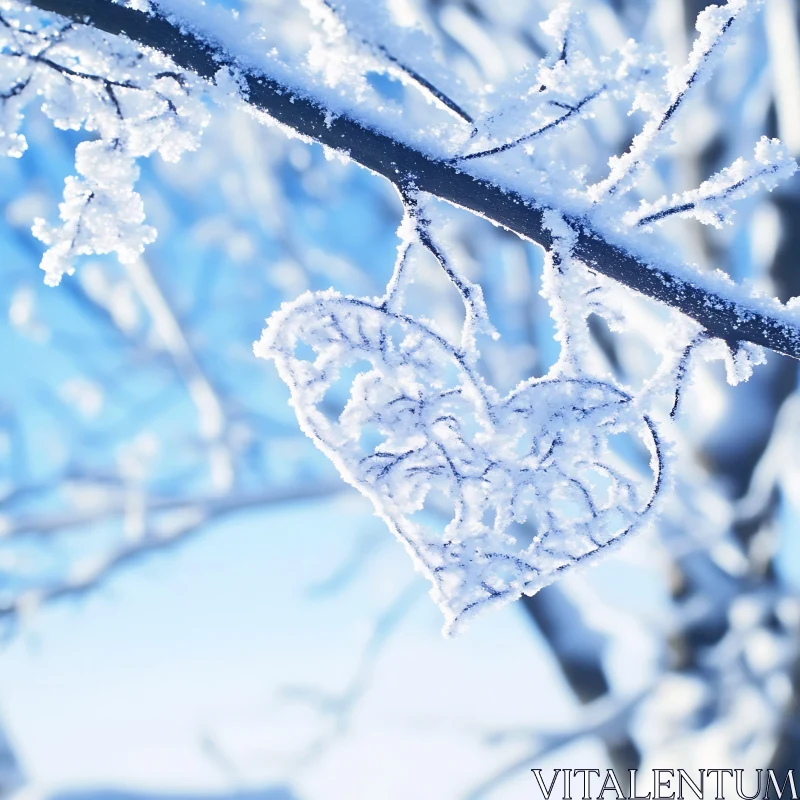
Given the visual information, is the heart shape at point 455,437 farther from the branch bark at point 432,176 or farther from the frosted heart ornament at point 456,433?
the branch bark at point 432,176

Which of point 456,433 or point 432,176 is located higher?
point 432,176

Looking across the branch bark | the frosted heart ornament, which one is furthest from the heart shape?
the branch bark

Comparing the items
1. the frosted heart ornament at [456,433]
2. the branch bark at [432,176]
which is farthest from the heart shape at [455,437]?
the branch bark at [432,176]

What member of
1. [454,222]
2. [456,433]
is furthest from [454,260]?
[456,433]

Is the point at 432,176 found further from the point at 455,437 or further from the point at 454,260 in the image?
the point at 455,437

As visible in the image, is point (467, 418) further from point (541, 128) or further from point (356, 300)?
point (541, 128)

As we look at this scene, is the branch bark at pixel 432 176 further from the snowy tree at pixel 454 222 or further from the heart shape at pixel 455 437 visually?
the heart shape at pixel 455 437
